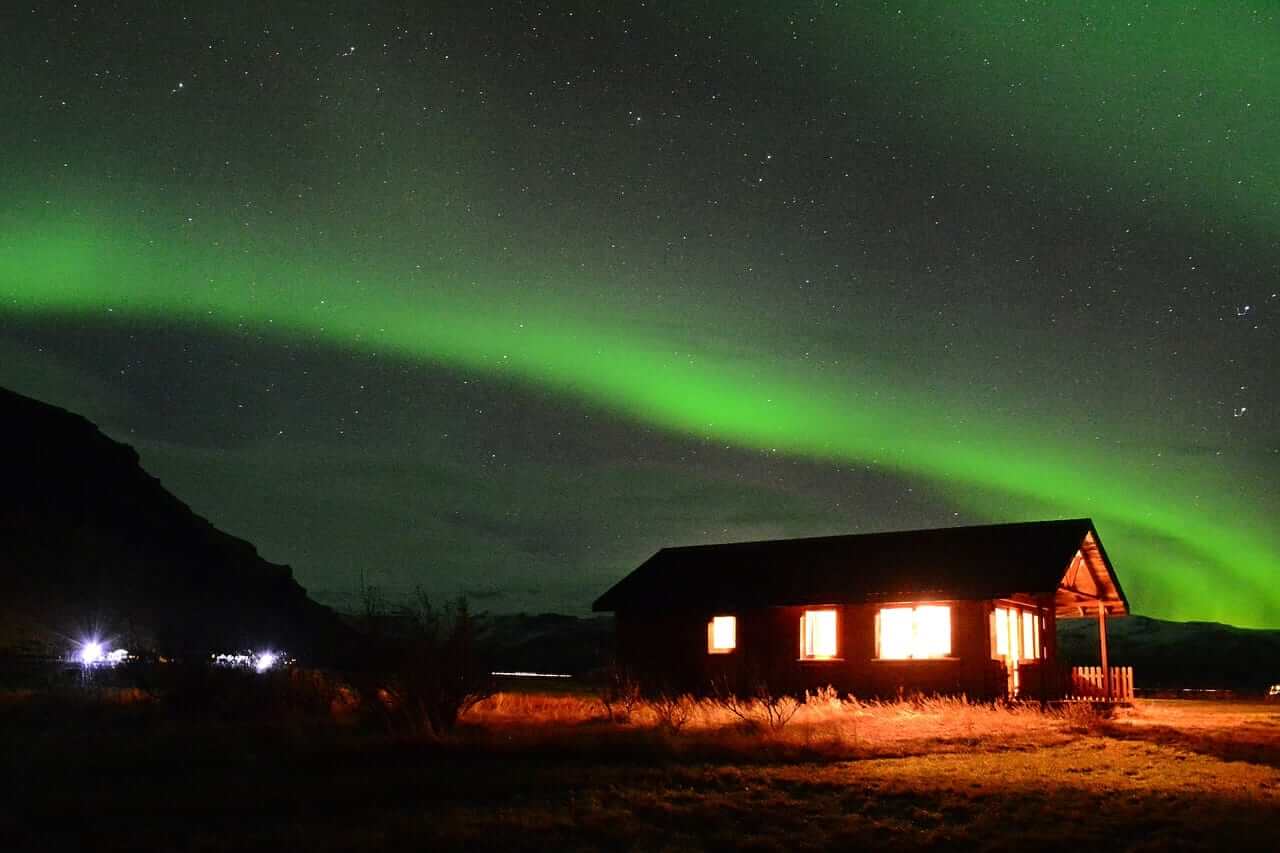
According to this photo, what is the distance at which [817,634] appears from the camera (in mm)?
29859

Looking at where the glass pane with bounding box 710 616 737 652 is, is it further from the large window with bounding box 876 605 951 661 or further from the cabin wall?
the large window with bounding box 876 605 951 661

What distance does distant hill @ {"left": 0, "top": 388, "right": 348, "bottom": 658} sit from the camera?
221 feet

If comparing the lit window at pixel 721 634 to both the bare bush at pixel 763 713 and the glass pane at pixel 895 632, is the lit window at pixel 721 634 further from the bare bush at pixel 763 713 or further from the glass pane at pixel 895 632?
the bare bush at pixel 763 713

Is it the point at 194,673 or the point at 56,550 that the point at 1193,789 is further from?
the point at 56,550

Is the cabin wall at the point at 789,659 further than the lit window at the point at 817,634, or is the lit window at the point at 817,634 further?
the lit window at the point at 817,634

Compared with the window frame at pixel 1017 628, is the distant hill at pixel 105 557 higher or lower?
higher

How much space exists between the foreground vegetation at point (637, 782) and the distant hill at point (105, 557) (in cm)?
4730

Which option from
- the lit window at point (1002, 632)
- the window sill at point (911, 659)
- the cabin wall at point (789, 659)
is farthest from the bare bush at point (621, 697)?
the lit window at point (1002, 632)

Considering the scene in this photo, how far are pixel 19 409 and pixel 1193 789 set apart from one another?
96.0 meters

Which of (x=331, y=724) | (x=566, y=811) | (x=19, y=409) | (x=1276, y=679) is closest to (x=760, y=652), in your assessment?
(x=331, y=724)

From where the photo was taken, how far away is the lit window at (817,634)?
2947 centimetres

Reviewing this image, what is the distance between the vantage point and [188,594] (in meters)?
80.2

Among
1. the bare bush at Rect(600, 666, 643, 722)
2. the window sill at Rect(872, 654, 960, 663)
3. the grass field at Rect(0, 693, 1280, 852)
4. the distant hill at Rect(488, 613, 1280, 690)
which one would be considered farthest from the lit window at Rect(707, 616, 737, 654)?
the distant hill at Rect(488, 613, 1280, 690)

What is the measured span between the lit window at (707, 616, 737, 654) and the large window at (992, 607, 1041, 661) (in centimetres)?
656
